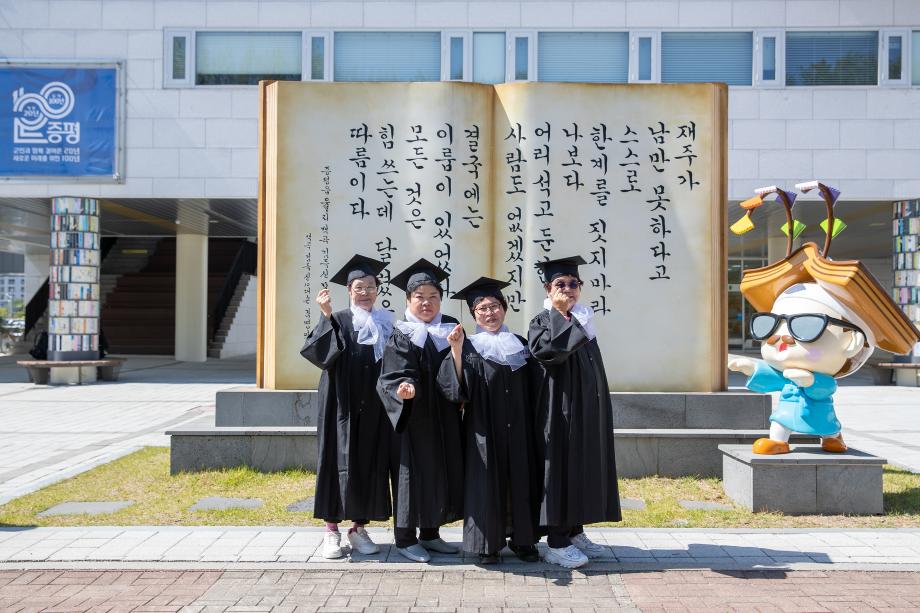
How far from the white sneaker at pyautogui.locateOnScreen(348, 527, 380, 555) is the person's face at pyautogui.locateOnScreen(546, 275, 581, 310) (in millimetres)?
2005

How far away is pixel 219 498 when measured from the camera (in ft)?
21.6

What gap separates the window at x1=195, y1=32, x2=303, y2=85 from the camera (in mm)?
14820

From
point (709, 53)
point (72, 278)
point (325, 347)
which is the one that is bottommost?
point (325, 347)

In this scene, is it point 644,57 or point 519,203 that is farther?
point 644,57

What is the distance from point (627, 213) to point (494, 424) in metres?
3.68

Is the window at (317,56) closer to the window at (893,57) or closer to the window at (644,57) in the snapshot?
the window at (644,57)

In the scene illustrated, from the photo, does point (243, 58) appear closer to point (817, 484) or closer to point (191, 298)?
point (191, 298)

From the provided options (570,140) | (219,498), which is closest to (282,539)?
(219,498)

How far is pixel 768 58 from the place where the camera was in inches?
568

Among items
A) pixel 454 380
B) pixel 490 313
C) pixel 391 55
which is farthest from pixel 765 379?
pixel 391 55

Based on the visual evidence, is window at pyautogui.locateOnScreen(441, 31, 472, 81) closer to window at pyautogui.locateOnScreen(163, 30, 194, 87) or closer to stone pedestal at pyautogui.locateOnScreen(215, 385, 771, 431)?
window at pyautogui.locateOnScreen(163, 30, 194, 87)

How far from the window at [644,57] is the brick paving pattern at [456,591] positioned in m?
11.3

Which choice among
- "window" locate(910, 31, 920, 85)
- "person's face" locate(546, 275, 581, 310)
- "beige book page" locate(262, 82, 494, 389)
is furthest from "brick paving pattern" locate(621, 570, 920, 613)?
"window" locate(910, 31, 920, 85)

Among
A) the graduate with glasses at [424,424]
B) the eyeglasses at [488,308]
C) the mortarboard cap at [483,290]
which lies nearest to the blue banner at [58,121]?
the graduate with glasses at [424,424]
